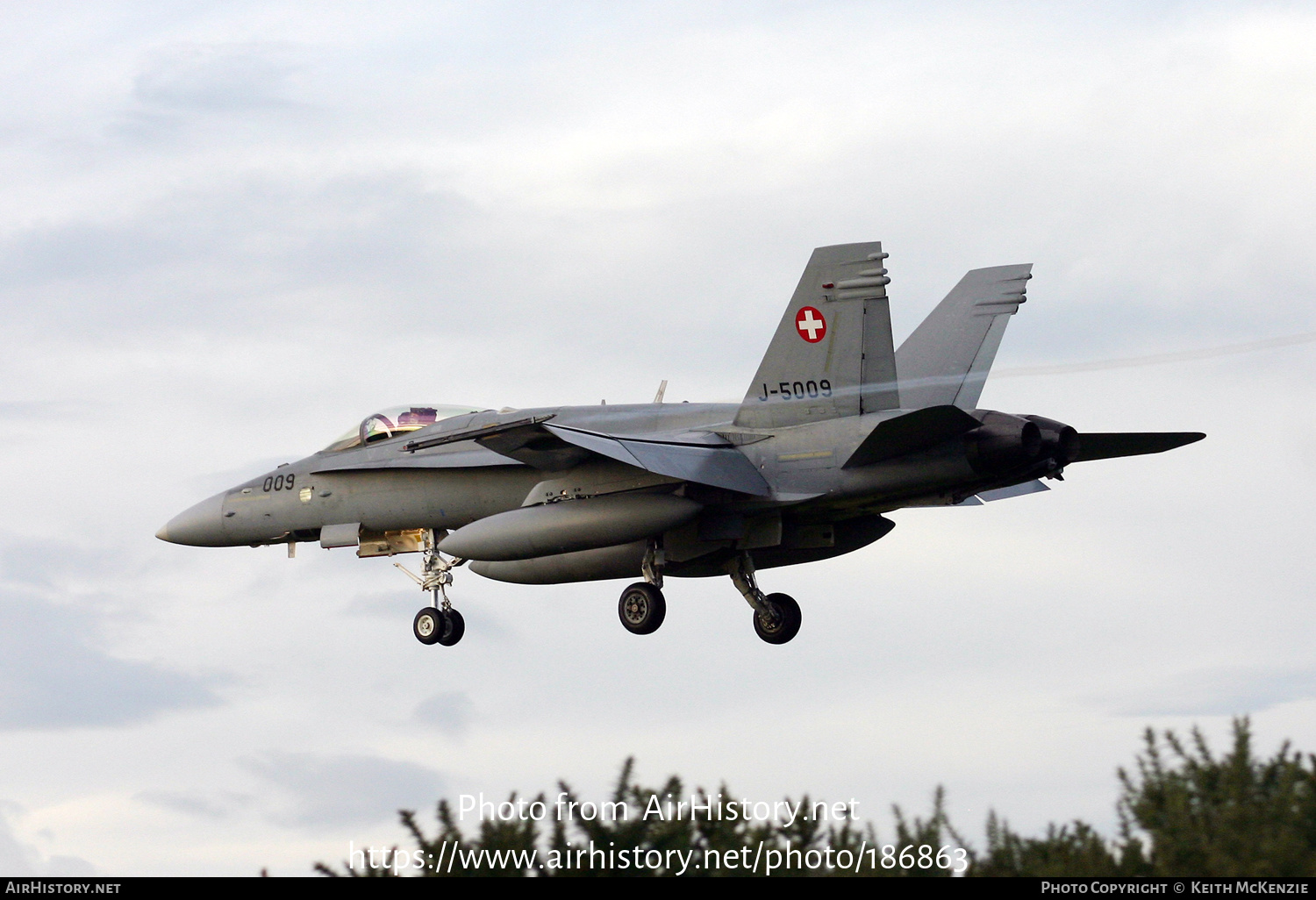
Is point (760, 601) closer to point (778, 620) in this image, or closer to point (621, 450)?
point (778, 620)

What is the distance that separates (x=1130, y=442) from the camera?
18641 millimetres

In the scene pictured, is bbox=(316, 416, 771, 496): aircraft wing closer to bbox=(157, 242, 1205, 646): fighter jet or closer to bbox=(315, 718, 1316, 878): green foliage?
bbox=(157, 242, 1205, 646): fighter jet

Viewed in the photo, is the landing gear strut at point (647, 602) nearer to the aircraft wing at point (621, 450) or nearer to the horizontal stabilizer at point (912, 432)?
the aircraft wing at point (621, 450)

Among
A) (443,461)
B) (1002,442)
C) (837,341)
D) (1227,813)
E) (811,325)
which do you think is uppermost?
(811,325)

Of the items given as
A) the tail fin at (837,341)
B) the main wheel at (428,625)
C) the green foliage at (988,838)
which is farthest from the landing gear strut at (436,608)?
the green foliage at (988,838)

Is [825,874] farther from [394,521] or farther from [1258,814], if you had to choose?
[394,521]

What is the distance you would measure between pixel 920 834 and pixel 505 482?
43.2ft

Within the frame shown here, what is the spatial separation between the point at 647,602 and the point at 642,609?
0.33ft

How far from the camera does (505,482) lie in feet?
66.4

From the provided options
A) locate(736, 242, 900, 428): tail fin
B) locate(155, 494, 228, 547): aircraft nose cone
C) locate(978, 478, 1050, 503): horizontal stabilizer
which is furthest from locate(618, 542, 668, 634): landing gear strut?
Answer: locate(155, 494, 228, 547): aircraft nose cone

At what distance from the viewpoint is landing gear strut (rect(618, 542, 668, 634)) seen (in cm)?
1945

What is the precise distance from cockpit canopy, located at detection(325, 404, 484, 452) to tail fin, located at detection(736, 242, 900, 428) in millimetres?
4906

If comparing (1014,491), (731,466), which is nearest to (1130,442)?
(1014,491)

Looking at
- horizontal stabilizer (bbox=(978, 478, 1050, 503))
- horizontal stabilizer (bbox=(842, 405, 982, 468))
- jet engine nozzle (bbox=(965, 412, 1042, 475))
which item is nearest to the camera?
horizontal stabilizer (bbox=(842, 405, 982, 468))
